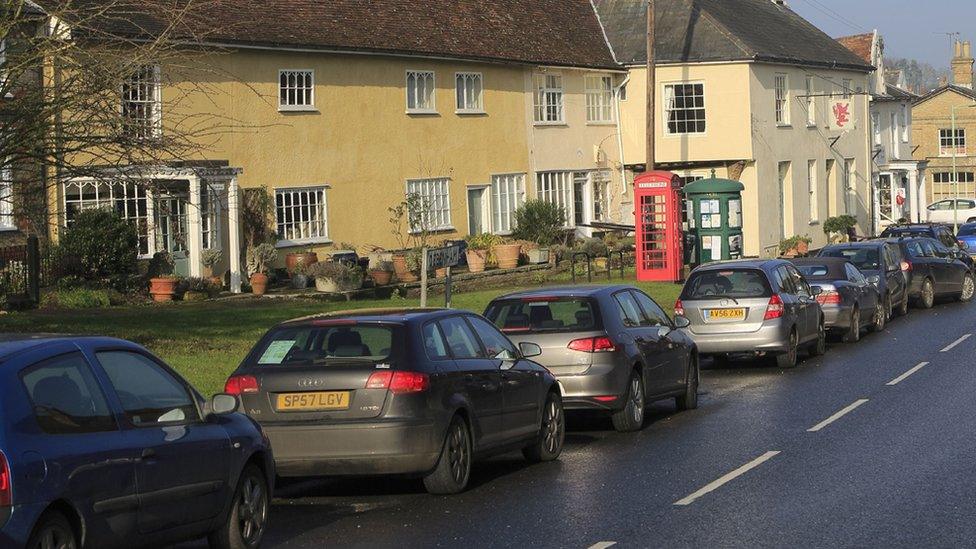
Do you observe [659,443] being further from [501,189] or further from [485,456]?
[501,189]

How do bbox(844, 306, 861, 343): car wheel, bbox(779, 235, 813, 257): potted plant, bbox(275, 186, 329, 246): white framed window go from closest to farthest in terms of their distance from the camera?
1. bbox(844, 306, 861, 343): car wheel
2. bbox(275, 186, 329, 246): white framed window
3. bbox(779, 235, 813, 257): potted plant

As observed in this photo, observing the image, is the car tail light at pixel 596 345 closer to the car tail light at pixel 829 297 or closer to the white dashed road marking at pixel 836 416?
the white dashed road marking at pixel 836 416

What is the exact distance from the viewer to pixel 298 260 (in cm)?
3281

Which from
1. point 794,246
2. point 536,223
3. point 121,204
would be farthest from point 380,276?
point 794,246

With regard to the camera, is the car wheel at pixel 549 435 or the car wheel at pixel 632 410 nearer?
the car wheel at pixel 549 435

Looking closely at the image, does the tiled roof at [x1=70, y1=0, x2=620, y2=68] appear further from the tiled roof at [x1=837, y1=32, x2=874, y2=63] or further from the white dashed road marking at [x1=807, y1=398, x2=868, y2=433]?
the tiled roof at [x1=837, y1=32, x2=874, y2=63]

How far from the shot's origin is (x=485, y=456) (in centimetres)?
1219

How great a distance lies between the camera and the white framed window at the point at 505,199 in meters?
41.6

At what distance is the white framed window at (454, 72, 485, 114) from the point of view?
39906 millimetres

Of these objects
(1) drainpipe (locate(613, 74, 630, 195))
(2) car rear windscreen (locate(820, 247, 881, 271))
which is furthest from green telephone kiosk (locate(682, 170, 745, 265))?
(2) car rear windscreen (locate(820, 247, 881, 271))

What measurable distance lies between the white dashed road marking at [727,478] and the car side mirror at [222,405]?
11.7ft

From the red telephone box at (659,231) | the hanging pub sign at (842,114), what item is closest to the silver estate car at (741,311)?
the red telephone box at (659,231)

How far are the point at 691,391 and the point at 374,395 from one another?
6871mm

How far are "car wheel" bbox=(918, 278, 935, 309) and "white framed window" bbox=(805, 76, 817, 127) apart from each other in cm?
2118
